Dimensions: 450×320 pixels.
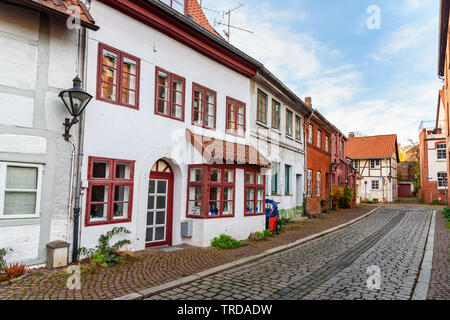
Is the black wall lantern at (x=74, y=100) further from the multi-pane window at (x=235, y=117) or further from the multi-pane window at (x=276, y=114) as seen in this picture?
the multi-pane window at (x=276, y=114)

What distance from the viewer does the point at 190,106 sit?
9492mm

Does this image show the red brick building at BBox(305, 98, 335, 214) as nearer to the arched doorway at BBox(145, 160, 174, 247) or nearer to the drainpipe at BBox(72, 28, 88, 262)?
the arched doorway at BBox(145, 160, 174, 247)

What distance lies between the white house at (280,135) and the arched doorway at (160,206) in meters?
4.60

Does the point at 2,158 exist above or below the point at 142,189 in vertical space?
above

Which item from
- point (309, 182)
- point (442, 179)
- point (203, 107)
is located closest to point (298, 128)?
point (309, 182)

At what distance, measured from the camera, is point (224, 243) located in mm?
8992

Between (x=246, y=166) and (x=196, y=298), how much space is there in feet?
20.1

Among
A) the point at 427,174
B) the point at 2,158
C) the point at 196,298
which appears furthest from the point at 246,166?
the point at 427,174

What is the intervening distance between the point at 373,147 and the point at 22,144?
43301 mm

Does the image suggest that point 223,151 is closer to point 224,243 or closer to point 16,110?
point 224,243
